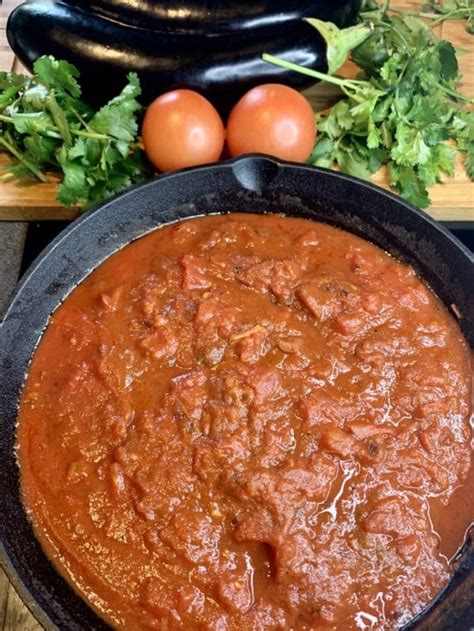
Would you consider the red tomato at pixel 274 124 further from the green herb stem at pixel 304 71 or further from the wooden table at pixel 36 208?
the wooden table at pixel 36 208

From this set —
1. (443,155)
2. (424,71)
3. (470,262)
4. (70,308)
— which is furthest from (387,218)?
(70,308)

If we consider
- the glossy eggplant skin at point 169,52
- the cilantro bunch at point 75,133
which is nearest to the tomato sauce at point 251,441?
the cilantro bunch at point 75,133

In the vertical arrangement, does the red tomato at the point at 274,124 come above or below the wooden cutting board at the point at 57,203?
above

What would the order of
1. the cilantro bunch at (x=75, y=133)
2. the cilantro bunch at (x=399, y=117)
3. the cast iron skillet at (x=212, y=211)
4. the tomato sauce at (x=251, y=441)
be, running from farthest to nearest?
the cilantro bunch at (x=399, y=117) < the cilantro bunch at (x=75, y=133) < the cast iron skillet at (x=212, y=211) < the tomato sauce at (x=251, y=441)

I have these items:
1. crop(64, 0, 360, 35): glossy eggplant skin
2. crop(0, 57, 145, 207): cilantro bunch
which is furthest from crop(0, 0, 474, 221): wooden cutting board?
crop(64, 0, 360, 35): glossy eggplant skin

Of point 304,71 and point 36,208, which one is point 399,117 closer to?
point 304,71

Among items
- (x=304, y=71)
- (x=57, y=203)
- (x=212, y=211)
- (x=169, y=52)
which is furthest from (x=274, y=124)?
(x=57, y=203)
